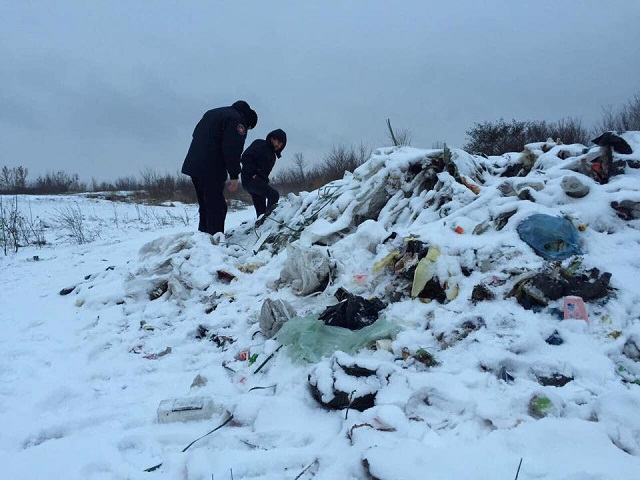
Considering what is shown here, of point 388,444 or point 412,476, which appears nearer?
point 412,476

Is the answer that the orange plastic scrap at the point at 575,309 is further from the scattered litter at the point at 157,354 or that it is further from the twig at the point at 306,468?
the scattered litter at the point at 157,354

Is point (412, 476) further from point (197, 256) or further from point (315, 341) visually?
point (197, 256)

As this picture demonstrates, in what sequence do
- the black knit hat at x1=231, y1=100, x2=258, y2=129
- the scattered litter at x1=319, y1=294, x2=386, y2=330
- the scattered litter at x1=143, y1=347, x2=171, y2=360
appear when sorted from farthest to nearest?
the black knit hat at x1=231, y1=100, x2=258, y2=129 → the scattered litter at x1=143, y1=347, x2=171, y2=360 → the scattered litter at x1=319, y1=294, x2=386, y2=330

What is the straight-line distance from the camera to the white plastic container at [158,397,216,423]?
70.9 inches

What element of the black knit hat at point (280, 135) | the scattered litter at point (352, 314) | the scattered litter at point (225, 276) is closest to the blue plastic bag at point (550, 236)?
the scattered litter at point (352, 314)

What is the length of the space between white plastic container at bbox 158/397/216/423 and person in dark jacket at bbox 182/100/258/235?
3149 mm

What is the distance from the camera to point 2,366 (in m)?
2.39

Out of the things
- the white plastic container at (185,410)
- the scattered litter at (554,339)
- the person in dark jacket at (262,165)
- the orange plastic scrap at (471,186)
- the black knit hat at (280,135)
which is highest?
the black knit hat at (280,135)

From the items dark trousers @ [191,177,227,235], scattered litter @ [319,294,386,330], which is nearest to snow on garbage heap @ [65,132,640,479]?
scattered litter @ [319,294,386,330]

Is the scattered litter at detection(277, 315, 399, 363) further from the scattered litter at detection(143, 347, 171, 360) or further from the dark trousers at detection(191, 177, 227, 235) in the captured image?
the dark trousers at detection(191, 177, 227, 235)

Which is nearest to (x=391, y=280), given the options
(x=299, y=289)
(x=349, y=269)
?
(x=349, y=269)

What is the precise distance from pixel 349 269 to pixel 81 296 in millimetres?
2450

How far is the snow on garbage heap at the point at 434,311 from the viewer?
1.51m

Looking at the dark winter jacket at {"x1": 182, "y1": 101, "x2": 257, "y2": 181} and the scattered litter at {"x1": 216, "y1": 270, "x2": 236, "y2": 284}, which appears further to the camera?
the dark winter jacket at {"x1": 182, "y1": 101, "x2": 257, "y2": 181}
